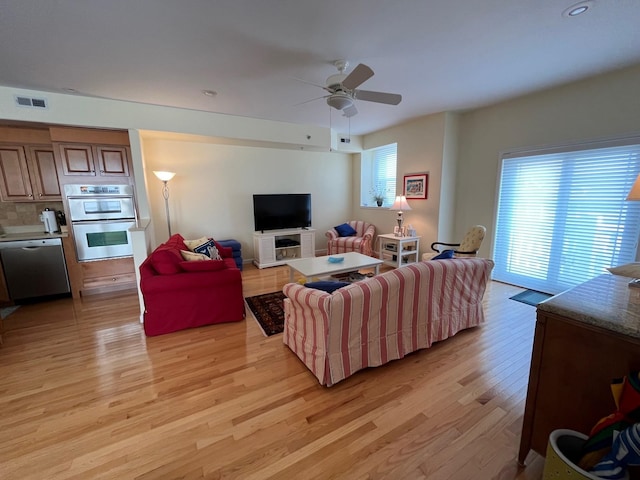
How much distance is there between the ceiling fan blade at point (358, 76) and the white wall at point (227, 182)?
3.29 metres

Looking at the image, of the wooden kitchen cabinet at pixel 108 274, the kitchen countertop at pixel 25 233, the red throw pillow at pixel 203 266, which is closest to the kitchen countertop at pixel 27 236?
the kitchen countertop at pixel 25 233

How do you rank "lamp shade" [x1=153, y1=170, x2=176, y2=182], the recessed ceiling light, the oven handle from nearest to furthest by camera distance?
the recessed ceiling light, the oven handle, "lamp shade" [x1=153, y1=170, x2=176, y2=182]

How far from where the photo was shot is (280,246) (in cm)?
550

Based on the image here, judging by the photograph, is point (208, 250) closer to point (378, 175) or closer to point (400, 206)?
point (400, 206)

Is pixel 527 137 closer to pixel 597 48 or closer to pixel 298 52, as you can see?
pixel 597 48

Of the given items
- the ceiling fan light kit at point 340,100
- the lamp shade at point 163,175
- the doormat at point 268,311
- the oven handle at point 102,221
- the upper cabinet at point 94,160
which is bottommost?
the doormat at point 268,311

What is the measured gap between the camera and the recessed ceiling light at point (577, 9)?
191 centimetres

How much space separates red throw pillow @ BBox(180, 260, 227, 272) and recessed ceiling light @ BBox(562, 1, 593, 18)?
373 cm

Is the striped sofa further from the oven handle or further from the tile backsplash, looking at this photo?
the tile backsplash

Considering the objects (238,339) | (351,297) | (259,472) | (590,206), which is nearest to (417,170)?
(590,206)

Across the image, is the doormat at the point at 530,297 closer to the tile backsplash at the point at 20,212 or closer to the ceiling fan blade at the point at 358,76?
the ceiling fan blade at the point at 358,76

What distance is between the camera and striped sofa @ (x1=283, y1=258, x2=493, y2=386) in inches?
76.9

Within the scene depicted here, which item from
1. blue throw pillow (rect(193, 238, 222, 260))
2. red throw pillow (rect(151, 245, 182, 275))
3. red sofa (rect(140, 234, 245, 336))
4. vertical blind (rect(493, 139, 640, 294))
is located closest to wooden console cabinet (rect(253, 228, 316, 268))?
blue throw pillow (rect(193, 238, 222, 260))

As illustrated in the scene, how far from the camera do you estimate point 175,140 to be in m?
4.64
